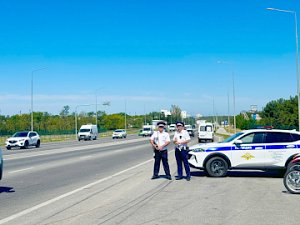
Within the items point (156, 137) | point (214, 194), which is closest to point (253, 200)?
point (214, 194)

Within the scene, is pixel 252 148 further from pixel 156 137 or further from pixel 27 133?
pixel 27 133

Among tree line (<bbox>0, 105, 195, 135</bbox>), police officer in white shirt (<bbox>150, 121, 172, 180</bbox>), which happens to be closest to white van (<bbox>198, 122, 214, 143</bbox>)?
police officer in white shirt (<bbox>150, 121, 172, 180</bbox>)

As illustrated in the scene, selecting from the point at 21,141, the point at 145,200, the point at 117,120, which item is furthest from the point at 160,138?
the point at 117,120

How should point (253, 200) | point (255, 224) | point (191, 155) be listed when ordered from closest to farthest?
point (255, 224)
point (253, 200)
point (191, 155)

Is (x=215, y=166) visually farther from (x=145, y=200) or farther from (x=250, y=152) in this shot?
(x=145, y=200)

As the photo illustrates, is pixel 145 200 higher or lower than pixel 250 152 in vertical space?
lower

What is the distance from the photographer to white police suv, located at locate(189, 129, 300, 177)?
48.5 ft

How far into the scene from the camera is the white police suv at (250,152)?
48.5ft

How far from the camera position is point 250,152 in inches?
589

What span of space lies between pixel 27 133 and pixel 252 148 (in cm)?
3315

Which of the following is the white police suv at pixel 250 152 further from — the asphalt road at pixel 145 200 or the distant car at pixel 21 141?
the distant car at pixel 21 141

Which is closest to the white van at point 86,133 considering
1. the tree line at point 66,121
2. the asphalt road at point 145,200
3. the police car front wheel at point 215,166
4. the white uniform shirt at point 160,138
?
the tree line at point 66,121

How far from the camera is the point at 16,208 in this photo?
9.64 meters

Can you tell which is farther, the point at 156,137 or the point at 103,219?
the point at 156,137
